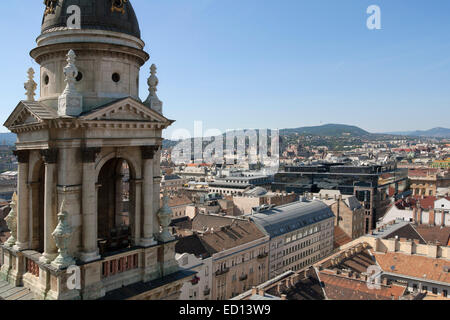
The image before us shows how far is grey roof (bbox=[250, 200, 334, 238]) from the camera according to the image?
71875 mm

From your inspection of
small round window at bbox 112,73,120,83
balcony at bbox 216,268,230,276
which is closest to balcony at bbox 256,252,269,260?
balcony at bbox 216,268,230,276

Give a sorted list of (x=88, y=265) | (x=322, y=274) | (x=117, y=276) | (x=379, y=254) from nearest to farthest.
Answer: (x=88, y=265), (x=117, y=276), (x=322, y=274), (x=379, y=254)

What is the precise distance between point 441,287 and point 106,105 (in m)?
49.0

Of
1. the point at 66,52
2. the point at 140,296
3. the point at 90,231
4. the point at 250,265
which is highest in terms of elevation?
the point at 66,52

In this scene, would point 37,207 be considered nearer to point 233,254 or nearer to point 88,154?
point 88,154

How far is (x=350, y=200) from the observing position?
104 meters

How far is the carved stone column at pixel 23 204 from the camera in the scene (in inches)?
681

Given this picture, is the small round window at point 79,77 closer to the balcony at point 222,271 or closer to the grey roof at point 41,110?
the grey roof at point 41,110

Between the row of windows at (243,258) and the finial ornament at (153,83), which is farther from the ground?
the finial ornament at (153,83)

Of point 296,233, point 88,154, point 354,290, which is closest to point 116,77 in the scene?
point 88,154

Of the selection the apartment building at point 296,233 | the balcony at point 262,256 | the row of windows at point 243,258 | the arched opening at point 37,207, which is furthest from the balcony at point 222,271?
the arched opening at point 37,207

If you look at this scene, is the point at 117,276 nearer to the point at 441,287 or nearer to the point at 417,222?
the point at 441,287

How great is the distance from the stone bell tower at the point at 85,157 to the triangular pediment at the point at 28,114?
0.14 feet
